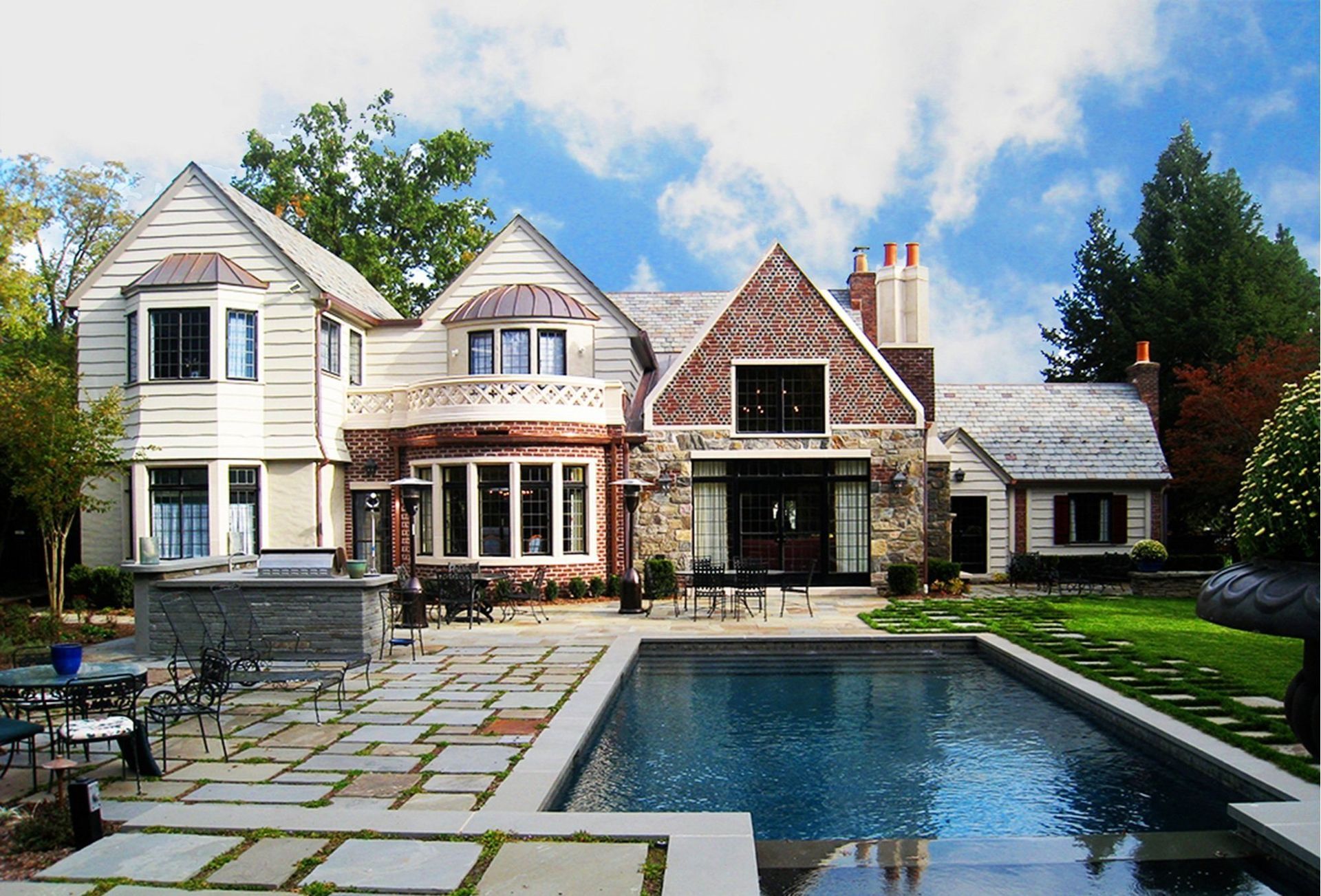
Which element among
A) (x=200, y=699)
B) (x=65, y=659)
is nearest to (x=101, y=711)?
(x=65, y=659)

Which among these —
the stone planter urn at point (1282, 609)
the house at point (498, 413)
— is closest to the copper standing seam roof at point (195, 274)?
the house at point (498, 413)

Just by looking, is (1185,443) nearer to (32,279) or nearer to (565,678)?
(565,678)

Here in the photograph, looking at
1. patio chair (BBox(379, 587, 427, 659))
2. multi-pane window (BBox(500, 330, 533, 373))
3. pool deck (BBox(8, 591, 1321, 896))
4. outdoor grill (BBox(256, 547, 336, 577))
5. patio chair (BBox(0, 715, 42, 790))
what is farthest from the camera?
multi-pane window (BBox(500, 330, 533, 373))

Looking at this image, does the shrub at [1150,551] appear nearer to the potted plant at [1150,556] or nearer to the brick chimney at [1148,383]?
the potted plant at [1150,556]

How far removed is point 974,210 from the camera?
335 inches

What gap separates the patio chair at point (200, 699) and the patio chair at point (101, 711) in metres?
0.20

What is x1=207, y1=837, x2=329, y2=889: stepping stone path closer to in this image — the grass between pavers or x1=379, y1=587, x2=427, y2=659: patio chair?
the grass between pavers

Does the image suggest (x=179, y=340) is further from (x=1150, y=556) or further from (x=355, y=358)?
(x=1150, y=556)

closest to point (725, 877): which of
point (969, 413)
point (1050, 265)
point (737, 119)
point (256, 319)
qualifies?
point (737, 119)

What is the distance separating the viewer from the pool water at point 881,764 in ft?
23.5

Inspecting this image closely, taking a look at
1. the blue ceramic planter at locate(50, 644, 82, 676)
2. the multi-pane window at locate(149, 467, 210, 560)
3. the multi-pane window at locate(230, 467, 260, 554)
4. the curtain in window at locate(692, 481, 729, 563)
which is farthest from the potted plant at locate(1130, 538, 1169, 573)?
the blue ceramic planter at locate(50, 644, 82, 676)

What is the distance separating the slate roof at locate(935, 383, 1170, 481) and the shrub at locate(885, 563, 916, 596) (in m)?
5.55

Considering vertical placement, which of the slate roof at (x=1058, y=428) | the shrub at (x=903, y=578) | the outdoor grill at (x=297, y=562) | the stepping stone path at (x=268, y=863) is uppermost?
the slate roof at (x=1058, y=428)

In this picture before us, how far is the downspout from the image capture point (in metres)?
19.8
